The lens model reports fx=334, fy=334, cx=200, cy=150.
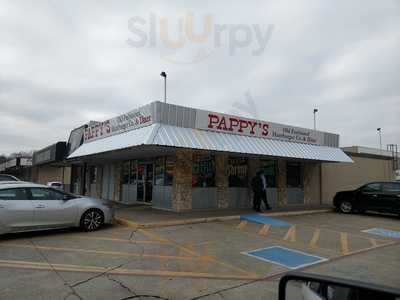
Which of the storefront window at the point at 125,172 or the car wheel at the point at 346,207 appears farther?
the storefront window at the point at 125,172

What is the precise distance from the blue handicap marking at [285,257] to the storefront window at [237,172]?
7.83m

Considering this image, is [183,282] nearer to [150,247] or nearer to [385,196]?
[150,247]

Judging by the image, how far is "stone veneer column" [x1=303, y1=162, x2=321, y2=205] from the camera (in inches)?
762

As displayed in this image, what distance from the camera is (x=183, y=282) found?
559 centimetres

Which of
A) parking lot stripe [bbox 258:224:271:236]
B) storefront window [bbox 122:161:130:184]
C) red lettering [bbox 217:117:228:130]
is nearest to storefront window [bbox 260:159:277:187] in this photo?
red lettering [bbox 217:117:228:130]

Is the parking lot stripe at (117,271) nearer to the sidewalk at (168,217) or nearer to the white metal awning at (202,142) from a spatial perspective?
the sidewalk at (168,217)

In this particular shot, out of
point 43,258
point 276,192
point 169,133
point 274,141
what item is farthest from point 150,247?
point 276,192

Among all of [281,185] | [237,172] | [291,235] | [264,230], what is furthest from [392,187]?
[264,230]

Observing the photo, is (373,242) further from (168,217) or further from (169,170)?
(169,170)

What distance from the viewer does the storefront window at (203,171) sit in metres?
14.6

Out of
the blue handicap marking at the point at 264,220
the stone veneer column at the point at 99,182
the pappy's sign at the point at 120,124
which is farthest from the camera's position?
the stone veneer column at the point at 99,182

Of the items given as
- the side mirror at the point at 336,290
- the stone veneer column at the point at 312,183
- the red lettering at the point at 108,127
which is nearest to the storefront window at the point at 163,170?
the red lettering at the point at 108,127

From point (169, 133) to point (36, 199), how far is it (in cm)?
478

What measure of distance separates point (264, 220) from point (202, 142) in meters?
3.77
